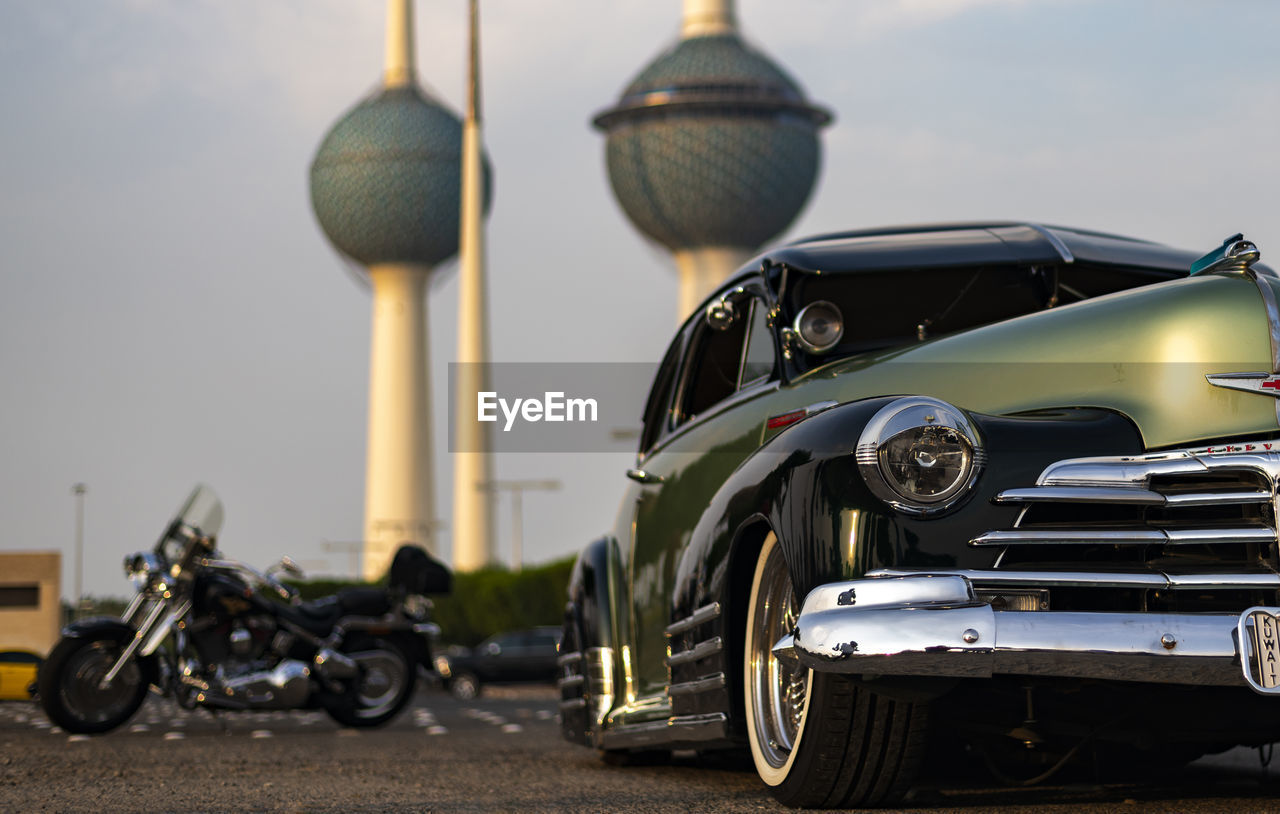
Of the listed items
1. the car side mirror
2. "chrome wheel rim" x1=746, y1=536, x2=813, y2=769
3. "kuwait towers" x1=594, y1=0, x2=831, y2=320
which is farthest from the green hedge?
"chrome wheel rim" x1=746, y1=536, x2=813, y2=769

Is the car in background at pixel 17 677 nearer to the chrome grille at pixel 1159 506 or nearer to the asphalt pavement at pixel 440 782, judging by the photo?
the asphalt pavement at pixel 440 782

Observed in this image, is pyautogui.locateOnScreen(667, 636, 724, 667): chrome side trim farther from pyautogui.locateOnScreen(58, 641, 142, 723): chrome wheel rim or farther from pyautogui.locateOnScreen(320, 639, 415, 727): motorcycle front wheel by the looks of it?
pyautogui.locateOnScreen(320, 639, 415, 727): motorcycle front wheel

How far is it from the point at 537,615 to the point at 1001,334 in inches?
2004

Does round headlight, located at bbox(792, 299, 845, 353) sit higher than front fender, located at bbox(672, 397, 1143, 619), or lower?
higher

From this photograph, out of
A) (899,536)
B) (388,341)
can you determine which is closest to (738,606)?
(899,536)

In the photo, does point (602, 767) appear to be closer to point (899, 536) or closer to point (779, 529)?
point (779, 529)

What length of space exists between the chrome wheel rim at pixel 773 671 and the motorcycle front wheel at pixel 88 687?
7.19 metres

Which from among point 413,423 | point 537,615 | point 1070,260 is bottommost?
point 537,615

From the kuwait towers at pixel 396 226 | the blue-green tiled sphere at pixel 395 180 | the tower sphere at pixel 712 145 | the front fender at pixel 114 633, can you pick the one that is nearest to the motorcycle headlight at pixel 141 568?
A: the front fender at pixel 114 633

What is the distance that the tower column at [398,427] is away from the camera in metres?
105

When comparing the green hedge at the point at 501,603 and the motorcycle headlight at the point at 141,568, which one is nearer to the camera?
the motorcycle headlight at the point at 141,568

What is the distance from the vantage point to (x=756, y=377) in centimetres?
632

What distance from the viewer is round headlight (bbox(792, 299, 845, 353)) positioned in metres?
5.97

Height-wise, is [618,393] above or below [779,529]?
above
